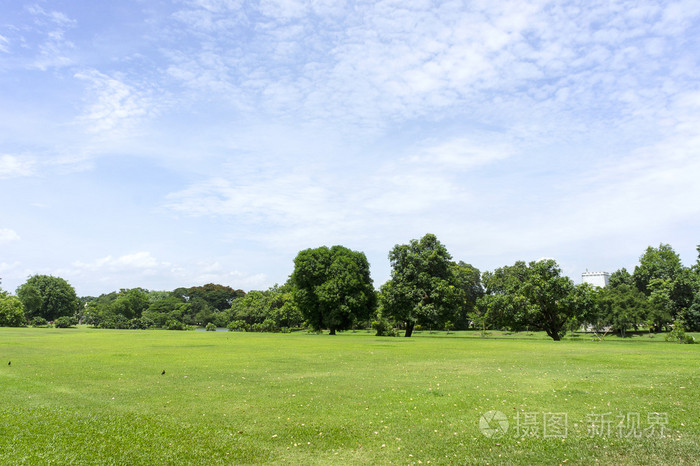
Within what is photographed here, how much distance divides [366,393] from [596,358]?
17767 millimetres

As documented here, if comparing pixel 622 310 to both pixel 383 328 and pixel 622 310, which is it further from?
pixel 383 328

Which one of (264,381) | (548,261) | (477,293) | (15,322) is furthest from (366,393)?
(477,293)

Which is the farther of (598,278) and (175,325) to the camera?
(598,278)

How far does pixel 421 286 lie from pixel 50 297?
9830 centimetres

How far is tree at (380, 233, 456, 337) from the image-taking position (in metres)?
54.7

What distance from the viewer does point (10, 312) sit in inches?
3369

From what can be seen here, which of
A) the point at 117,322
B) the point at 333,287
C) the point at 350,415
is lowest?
the point at 117,322

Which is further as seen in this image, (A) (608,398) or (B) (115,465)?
(A) (608,398)

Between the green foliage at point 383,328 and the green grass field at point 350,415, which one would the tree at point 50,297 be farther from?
the green grass field at point 350,415

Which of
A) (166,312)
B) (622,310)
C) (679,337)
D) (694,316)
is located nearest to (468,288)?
(622,310)

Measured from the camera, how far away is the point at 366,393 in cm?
1469

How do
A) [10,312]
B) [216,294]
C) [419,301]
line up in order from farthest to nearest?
[216,294] → [10,312] → [419,301]

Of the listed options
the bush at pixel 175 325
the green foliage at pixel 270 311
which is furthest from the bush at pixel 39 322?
the green foliage at pixel 270 311

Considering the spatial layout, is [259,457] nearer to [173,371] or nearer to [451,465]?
[451,465]
